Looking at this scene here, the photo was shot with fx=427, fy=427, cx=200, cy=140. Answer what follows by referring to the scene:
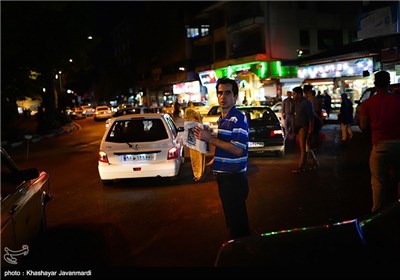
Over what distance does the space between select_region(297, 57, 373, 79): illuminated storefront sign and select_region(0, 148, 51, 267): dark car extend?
20.3 m

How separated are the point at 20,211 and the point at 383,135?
4.23 meters

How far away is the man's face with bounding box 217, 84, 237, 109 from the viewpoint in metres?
3.98

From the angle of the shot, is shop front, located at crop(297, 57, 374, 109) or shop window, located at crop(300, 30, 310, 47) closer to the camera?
shop front, located at crop(297, 57, 374, 109)

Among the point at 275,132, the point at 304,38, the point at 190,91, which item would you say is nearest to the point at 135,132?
the point at 275,132

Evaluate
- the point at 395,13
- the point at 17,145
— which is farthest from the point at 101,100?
the point at 395,13

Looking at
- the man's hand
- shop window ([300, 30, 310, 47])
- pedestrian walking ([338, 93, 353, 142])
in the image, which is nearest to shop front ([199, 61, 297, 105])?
shop window ([300, 30, 310, 47])

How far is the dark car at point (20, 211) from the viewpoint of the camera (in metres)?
3.69

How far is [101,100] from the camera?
265 feet

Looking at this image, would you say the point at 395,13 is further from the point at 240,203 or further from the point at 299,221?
the point at 240,203

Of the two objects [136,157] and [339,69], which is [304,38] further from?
[136,157]

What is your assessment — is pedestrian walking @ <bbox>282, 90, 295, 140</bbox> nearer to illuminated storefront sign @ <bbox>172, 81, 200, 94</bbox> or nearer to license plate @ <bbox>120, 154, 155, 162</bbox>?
license plate @ <bbox>120, 154, 155, 162</bbox>

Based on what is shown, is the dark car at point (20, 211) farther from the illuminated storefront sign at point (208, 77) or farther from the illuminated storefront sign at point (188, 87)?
the illuminated storefront sign at point (188, 87)

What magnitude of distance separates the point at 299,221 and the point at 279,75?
2724cm

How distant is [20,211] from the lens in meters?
4.14
